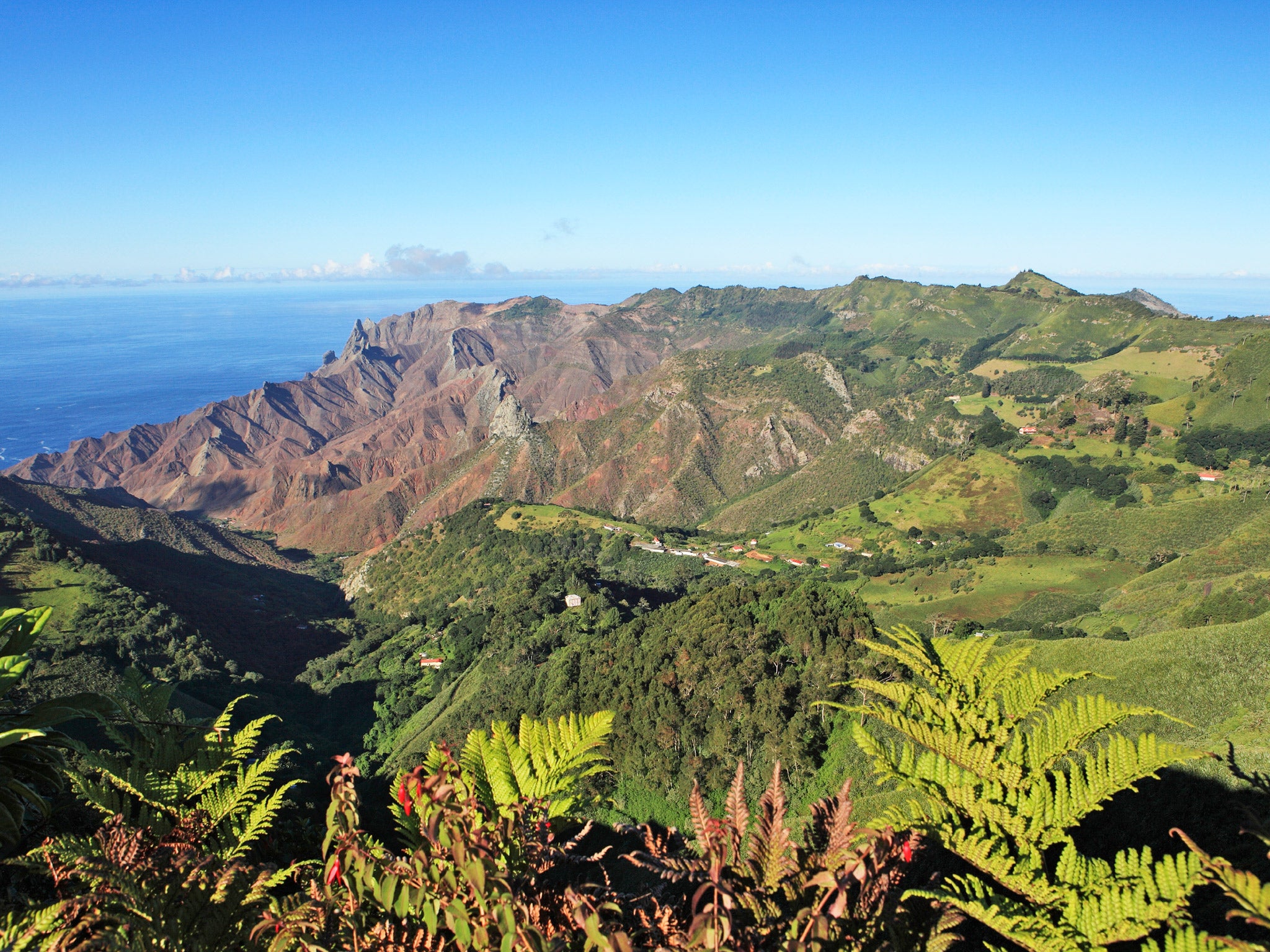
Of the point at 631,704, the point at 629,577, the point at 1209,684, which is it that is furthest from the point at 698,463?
the point at 1209,684

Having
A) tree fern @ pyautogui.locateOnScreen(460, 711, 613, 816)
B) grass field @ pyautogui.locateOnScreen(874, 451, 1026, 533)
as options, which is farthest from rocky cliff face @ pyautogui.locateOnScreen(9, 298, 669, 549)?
tree fern @ pyautogui.locateOnScreen(460, 711, 613, 816)

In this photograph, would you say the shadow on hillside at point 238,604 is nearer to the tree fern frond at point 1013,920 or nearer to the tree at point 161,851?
the tree at point 161,851

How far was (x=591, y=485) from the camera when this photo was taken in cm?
11962

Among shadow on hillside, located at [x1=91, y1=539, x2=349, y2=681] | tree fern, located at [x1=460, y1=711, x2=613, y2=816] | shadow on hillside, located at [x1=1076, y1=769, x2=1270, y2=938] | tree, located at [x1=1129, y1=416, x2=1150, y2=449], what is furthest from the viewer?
tree, located at [x1=1129, y1=416, x2=1150, y2=449]

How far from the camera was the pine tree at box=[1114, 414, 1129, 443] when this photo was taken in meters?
82.2

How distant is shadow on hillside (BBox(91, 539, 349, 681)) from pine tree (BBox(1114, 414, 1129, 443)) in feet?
321

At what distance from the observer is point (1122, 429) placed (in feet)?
273

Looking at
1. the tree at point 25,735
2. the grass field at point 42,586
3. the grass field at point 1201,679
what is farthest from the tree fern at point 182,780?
the grass field at point 42,586

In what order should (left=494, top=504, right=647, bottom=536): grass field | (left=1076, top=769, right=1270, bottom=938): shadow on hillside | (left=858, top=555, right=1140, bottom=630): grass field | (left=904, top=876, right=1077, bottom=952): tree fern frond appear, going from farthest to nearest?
(left=494, top=504, right=647, bottom=536): grass field → (left=858, top=555, right=1140, bottom=630): grass field → (left=1076, top=769, right=1270, bottom=938): shadow on hillside → (left=904, top=876, right=1077, bottom=952): tree fern frond

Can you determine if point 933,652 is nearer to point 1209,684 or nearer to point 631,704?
point 1209,684

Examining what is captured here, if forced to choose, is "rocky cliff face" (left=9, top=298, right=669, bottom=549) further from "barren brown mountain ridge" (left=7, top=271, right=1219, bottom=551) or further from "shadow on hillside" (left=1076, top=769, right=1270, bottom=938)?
"shadow on hillside" (left=1076, top=769, right=1270, bottom=938)

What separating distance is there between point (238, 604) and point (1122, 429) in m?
109

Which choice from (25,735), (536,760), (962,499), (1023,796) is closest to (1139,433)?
(962,499)

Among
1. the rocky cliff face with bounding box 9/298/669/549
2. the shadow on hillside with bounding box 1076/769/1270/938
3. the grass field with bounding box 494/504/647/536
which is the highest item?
the shadow on hillside with bounding box 1076/769/1270/938
